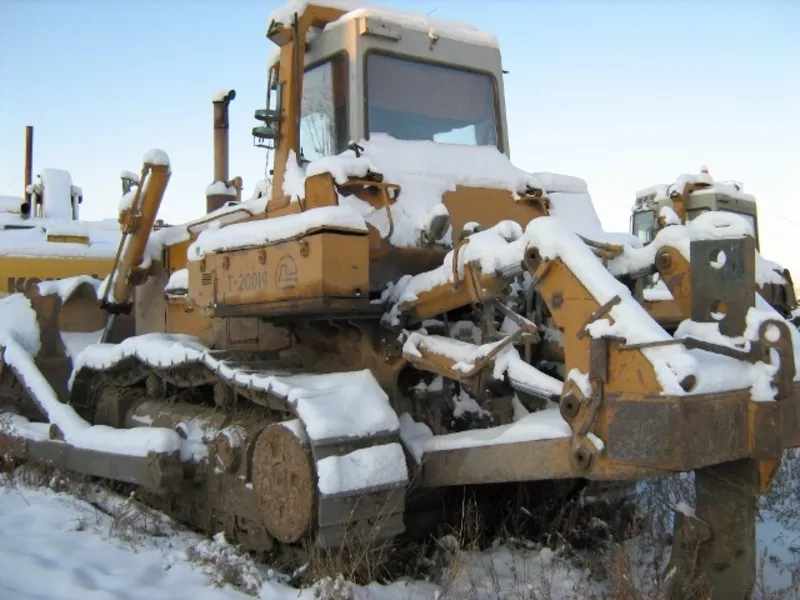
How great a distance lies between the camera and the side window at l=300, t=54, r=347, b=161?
5.36 m

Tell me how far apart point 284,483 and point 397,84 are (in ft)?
8.79

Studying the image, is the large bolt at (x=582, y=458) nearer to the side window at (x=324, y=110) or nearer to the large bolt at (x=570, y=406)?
the large bolt at (x=570, y=406)

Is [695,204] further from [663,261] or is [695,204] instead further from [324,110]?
[663,261]

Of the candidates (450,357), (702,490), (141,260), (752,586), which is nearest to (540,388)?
(450,357)

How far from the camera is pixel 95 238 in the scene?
38.0 ft

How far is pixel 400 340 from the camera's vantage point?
4484 millimetres

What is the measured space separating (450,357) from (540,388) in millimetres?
500

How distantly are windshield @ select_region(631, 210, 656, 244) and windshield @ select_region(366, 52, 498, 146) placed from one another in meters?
7.87

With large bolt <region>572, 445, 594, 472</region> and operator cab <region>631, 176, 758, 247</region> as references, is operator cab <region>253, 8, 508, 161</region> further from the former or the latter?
operator cab <region>631, 176, 758, 247</region>

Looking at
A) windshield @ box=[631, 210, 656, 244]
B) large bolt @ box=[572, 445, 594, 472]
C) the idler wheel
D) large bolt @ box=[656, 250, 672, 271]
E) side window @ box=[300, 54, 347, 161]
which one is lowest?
the idler wheel

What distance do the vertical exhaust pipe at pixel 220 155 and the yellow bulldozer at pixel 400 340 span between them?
0.09 ft

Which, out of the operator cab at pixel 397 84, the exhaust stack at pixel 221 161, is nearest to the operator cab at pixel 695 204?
the operator cab at pixel 397 84

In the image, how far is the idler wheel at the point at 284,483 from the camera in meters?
4.04

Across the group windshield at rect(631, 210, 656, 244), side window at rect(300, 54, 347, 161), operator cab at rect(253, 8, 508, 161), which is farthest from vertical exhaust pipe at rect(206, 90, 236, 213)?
windshield at rect(631, 210, 656, 244)
